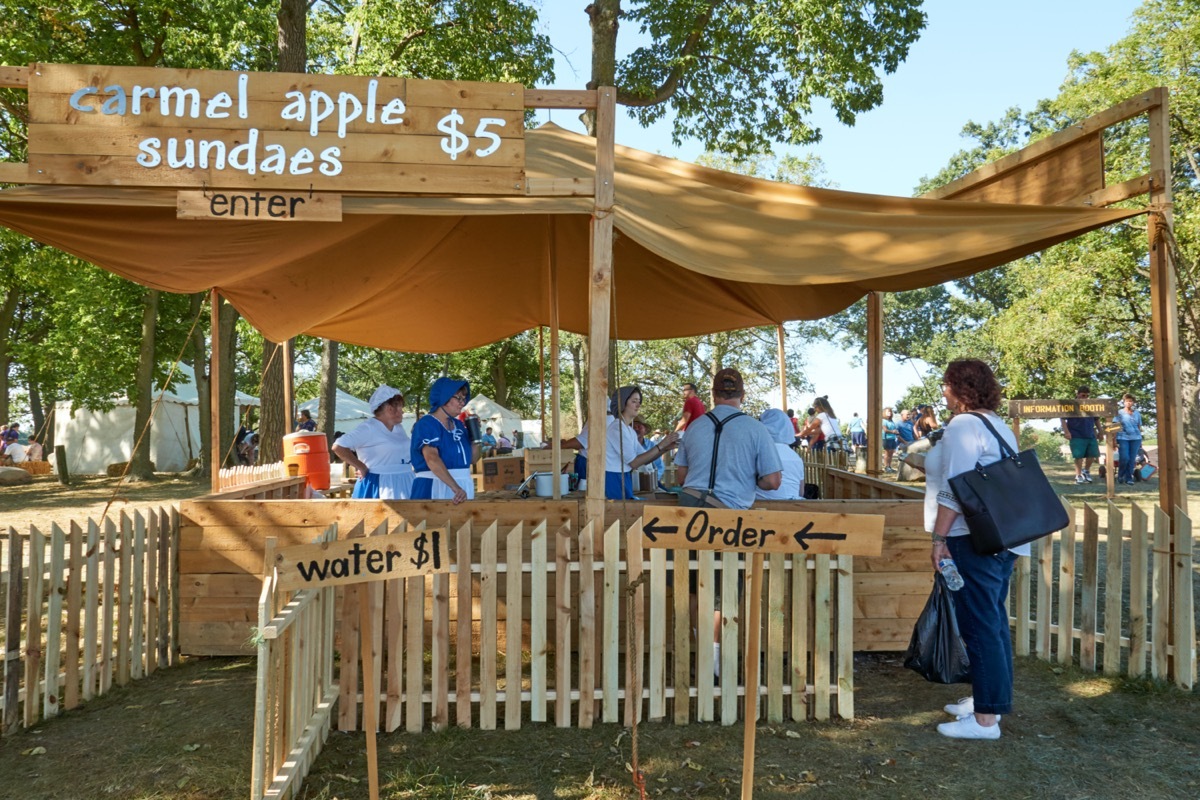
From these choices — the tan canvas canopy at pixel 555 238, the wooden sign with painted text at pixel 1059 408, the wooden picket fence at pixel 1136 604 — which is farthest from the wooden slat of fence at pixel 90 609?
the wooden sign with painted text at pixel 1059 408

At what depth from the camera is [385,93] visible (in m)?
4.14

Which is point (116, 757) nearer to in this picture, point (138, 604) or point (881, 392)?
point (138, 604)

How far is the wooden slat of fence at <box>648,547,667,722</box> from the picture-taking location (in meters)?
4.33

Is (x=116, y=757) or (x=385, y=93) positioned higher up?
(x=385, y=93)

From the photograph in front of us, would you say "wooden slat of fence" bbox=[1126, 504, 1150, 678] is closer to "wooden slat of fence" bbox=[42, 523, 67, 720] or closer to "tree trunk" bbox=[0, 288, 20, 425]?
"wooden slat of fence" bbox=[42, 523, 67, 720]

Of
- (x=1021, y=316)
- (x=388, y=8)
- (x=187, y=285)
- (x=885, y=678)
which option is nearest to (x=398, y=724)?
(x=885, y=678)

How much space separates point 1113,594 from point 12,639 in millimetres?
6088

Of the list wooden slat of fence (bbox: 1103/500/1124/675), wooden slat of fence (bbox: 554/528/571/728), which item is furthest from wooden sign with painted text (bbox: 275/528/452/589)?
wooden slat of fence (bbox: 1103/500/1124/675)

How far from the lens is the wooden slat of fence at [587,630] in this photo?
4367 millimetres

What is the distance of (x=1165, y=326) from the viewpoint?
5121 mm

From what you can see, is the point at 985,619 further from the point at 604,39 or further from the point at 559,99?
the point at 604,39

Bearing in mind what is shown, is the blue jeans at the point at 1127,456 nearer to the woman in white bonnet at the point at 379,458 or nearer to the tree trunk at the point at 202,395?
the woman in white bonnet at the point at 379,458

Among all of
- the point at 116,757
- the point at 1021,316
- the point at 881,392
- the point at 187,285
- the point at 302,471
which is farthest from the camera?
the point at 1021,316

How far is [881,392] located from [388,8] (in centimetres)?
1152
